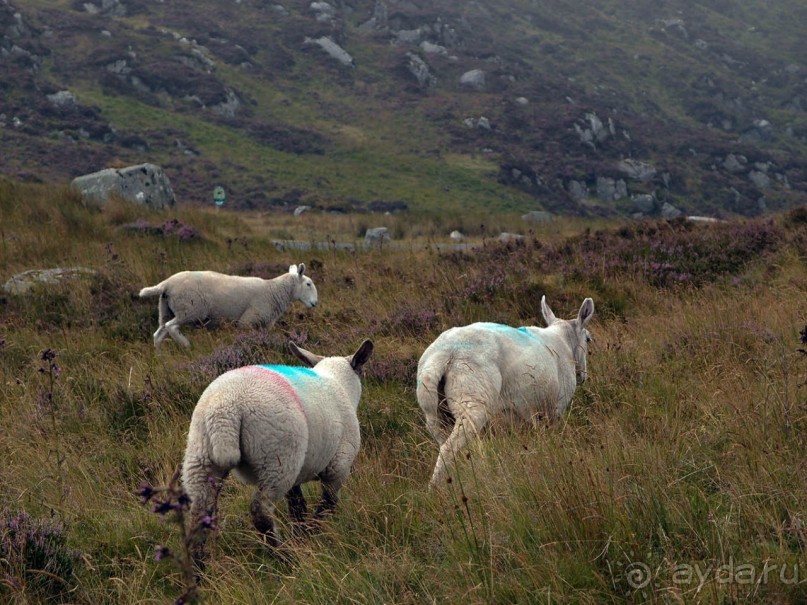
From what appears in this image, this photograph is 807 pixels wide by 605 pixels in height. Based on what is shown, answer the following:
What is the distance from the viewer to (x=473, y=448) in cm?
457

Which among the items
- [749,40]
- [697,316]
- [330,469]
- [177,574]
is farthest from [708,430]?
[749,40]

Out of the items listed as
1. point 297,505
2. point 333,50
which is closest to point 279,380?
point 297,505

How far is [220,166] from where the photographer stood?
50.7 metres

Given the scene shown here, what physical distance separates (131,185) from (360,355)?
609 inches

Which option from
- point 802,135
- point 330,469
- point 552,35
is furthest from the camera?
point 552,35

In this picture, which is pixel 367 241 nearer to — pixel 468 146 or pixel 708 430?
pixel 708 430

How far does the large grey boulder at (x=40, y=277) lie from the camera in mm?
11023

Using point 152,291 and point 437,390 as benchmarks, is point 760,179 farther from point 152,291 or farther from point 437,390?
point 437,390

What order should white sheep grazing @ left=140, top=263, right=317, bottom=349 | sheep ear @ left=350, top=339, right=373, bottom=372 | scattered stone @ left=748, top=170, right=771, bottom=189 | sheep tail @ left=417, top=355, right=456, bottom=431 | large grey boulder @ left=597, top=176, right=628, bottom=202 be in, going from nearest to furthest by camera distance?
sheep ear @ left=350, top=339, right=373, bottom=372 < sheep tail @ left=417, top=355, right=456, bottom=431 < white sheep grazing @ left=140, top=263, right=317, bottom=349 < large grey boulder @ left=597, top=176, right=628, bottom=202 < scattered stone @ left=748, top=170, right=771, bottom=189

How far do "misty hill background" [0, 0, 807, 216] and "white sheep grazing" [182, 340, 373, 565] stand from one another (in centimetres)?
3748

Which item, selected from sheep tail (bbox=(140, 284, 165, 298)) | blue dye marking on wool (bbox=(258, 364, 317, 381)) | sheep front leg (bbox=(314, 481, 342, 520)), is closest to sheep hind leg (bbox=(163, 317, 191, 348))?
sheep tail (bbox=(140, 284, 165, 298))

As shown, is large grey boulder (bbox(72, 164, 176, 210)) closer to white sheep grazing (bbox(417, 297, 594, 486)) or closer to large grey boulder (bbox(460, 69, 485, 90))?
white sheep grazing (bbox(417, 297, 594, 486))

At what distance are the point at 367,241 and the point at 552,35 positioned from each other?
266ft

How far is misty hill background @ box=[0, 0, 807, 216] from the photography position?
50.6 metres
